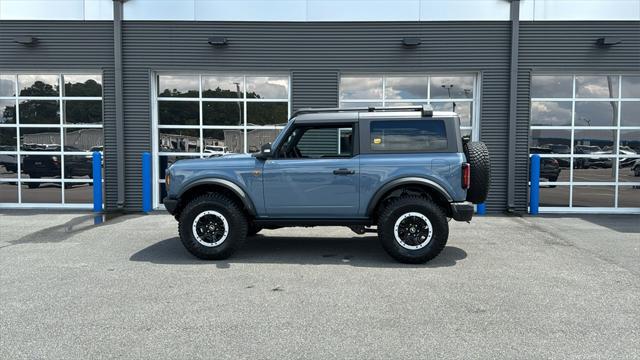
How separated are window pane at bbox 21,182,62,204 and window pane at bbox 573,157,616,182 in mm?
11897

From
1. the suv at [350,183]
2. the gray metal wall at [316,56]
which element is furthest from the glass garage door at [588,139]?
the suv at [350,183]

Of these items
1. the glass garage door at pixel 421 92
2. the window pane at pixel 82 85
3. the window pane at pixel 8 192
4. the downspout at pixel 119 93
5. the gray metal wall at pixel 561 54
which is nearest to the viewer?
the gray metal wall at pixel 561 54

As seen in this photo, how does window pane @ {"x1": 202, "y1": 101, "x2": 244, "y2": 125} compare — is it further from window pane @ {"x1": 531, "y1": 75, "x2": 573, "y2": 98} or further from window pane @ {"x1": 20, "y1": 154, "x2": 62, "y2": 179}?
window pane @ {"x1": 531, "y1": 75, "x2": 573, "y2": 98}

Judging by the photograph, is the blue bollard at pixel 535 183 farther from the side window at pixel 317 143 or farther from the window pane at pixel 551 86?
the side window at pixel 317 143

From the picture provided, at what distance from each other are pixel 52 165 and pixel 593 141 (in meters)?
12.5

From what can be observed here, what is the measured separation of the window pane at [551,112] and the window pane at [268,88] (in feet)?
18.4

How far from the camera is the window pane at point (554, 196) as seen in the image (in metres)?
10.9

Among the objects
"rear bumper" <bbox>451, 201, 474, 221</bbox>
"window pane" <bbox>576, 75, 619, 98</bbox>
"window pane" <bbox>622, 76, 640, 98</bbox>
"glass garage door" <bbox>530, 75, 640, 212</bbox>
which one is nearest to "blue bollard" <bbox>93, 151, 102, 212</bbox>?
"rear bumper" <bbox>451, 201, 474, 221</bbox>

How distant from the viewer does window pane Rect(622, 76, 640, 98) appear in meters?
11.0

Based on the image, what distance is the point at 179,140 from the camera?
11.3m

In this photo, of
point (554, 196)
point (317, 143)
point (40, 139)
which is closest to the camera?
point (317, 143)

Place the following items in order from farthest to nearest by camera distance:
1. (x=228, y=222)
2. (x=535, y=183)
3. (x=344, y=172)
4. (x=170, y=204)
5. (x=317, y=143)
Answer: (x=535, y=183), (x=317, y=143), (x=170, y=204), (x=228, y=222), (x=344, y=172)

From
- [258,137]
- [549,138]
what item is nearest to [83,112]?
[258,137]

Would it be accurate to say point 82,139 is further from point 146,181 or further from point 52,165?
point 146,181
